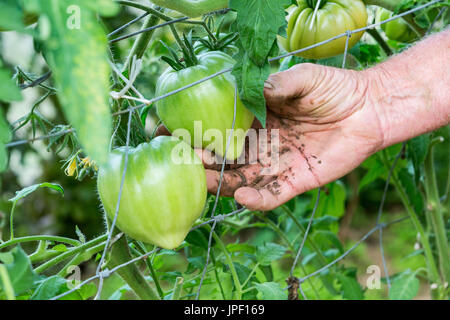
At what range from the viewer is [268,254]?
83cm

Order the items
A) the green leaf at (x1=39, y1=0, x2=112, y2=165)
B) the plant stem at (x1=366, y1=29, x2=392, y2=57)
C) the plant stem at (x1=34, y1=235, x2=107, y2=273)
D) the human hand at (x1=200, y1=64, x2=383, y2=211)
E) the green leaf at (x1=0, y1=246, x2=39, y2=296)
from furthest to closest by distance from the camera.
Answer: the plant stem at (x1=366, y1=29, x2=392, y2=57)
the human hand at (x1=200, y1=64, x2=383, y2=211)
the plant stem at (x1=34, y1=235, x2=107, y2=273)
the green leaf at (x1=0, y1=246, x2=39, y2=296)
the green leaf at (x1=39, y1=0, x2=112, y2=165)

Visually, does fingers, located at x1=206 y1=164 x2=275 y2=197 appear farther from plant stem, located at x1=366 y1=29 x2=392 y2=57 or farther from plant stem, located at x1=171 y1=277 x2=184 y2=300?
plant stem, located at x1=366 y1=29 x2=392 y2=57

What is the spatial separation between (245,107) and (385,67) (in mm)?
395

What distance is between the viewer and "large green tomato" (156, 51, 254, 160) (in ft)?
1.93

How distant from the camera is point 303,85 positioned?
0.71 meters

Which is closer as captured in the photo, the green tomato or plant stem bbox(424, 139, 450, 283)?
the green tomato

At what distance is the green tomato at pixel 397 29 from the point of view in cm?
96

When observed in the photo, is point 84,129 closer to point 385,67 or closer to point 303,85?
point 303,85

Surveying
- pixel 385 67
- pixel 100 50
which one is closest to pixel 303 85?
pixel 385 67

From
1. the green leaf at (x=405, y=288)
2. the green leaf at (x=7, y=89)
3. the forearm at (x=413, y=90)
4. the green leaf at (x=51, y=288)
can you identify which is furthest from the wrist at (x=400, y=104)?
the green leaf at (x=7, y=89)

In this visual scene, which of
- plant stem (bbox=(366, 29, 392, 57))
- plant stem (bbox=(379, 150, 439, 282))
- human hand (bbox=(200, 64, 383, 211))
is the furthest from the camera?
plant stem (bbox=(379, 150, 439, 282))

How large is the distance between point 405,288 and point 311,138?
1.35ft

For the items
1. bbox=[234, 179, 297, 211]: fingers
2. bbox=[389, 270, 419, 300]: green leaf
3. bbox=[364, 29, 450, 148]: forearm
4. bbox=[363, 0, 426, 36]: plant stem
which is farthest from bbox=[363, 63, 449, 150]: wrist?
bbox=[389, 270, 419, 300]: green leaf
